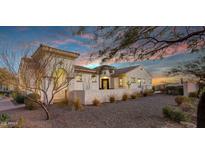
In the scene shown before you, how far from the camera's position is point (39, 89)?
2.93 metres

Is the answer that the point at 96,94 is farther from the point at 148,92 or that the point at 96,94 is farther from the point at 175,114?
the point at 175,114

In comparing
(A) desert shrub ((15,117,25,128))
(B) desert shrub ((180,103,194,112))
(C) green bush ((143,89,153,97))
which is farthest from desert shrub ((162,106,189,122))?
(A) desert shrub ((15,117,25,128))

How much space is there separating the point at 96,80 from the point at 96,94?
0.39 m

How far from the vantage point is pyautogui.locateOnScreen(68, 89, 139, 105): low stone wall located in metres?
3.23

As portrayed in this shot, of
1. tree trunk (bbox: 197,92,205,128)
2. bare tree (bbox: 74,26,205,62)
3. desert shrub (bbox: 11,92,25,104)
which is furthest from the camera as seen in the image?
desert shrub (bbox: 11,92,25,104)

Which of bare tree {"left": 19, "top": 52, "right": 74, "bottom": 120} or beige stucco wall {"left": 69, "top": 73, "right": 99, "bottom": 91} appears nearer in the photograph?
bare tree {"left": 19, "top": 52, "right": 74, "bottom": 120}

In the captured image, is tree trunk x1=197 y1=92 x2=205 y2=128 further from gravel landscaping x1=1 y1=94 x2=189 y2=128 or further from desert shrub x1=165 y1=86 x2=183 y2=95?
desert shrub x1=165 y1=86 x2=183 y2=95

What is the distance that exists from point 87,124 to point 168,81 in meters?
1.98

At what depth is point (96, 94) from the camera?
3475 millimetres

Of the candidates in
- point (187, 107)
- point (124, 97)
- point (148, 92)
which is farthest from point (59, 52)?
point (187, 107)

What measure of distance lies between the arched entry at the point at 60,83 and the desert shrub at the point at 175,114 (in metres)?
2.26
